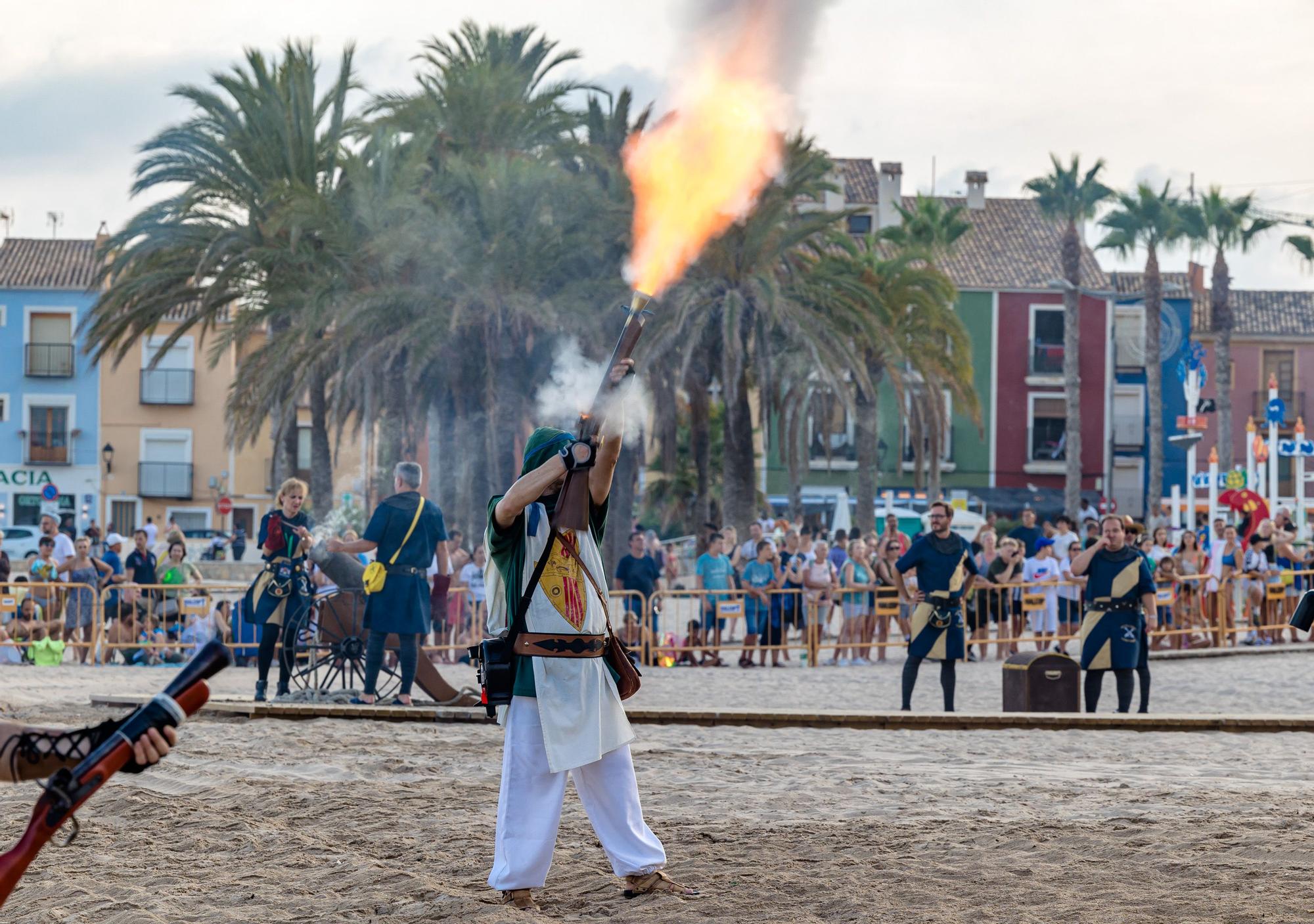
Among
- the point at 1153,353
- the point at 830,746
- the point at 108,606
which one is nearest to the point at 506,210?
the point at 108,606

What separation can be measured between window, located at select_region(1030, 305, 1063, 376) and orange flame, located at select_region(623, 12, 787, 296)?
166 ft

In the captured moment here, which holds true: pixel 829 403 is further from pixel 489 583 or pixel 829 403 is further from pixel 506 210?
pixel 489 583

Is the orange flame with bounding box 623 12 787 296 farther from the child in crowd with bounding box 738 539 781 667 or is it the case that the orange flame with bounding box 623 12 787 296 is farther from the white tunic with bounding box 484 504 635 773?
the child in crowd with bounding box 738 539 781 667

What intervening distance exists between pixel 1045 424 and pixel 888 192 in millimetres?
10340

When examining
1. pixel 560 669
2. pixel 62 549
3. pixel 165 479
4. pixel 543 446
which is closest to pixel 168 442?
pixel 165 479

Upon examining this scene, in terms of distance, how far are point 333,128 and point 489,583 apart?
25.0m

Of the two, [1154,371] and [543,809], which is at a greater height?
[1154,371]

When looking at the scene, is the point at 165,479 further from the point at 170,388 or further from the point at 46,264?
the point at 46,264

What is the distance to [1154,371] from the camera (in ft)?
171

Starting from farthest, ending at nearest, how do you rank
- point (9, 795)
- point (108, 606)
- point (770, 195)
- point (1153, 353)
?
point (1153, 353) < point (770, 195) < point (108, 606) < point (9, 795)

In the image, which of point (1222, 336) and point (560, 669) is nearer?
point (560, 669)

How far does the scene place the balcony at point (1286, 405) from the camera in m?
62.2

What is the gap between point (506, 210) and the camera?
2752 cm

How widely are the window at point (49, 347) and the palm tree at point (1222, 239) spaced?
1535 inches
